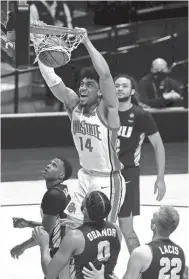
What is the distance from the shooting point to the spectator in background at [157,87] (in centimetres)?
1436

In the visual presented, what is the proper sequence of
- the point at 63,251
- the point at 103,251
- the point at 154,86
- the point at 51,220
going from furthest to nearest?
the point at 154,86 < the point at 51,220 < the point at 103,251 < the point at 63,251

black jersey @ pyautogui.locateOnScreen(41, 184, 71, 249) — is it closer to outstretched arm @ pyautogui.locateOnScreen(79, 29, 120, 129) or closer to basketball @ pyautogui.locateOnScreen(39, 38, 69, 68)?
outstretched arm @ pyautogui.locateOnScreen(79, 29, 120, 129)

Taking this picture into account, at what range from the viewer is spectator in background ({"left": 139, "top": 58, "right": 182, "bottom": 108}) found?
14.4 m

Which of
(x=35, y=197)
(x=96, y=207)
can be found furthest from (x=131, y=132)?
(x=35, y=197)

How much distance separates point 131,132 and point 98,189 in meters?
0.90

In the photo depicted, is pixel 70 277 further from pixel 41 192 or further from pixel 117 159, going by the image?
pixel 41 192

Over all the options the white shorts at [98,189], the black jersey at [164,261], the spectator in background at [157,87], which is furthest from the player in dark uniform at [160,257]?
the spectator in background at [157,87]

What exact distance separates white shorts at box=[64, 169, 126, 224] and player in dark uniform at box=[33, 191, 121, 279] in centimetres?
122

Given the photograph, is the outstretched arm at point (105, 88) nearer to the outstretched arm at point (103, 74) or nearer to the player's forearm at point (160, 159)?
the outstretched arm at point (103, 74)

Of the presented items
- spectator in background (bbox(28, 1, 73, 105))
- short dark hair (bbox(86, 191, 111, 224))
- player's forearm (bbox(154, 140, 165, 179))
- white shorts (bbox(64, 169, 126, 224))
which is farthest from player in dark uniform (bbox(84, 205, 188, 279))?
spectator in background (bbox(28, 1, 73, 105))

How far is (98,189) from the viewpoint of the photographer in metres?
7.16

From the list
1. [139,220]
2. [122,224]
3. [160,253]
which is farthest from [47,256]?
[139,220]

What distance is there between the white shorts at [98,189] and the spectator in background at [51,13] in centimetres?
734

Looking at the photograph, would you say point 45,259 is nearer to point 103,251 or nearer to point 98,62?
point 103,251
